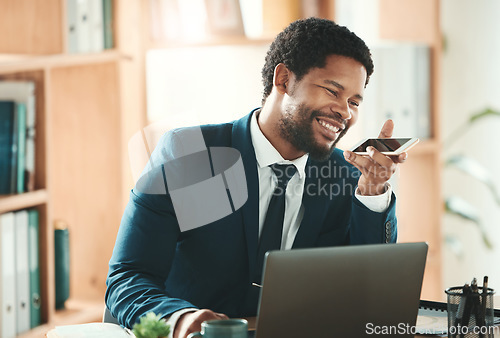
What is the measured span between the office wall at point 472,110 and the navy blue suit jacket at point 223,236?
1736 mm

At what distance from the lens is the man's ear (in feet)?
5.69

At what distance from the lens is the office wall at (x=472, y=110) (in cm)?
326

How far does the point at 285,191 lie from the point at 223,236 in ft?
0.61

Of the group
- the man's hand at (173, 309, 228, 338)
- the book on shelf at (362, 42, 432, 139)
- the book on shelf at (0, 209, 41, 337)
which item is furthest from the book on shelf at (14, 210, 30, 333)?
the book on shelf at (362, 42, 432, 139)

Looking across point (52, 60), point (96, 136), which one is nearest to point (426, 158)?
point (96, 136)

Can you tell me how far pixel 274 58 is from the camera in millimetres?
1813

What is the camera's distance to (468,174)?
10.7 ft

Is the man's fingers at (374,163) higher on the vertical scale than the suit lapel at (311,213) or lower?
higher

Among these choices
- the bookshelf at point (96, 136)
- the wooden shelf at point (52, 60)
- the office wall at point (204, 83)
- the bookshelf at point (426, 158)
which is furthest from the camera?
the bookshelf at point (426, 158)

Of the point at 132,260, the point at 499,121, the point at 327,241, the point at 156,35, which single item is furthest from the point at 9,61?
the point at 499,121

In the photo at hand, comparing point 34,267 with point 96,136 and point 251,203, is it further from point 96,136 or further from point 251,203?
point 251,203

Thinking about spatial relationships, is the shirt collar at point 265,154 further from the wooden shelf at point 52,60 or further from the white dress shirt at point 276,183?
the wooden shelf at point 52,60

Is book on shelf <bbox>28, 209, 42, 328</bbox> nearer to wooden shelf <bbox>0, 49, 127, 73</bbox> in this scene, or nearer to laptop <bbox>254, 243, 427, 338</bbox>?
wooden shelf <bbox>0, 49, 127, 73</bbox>

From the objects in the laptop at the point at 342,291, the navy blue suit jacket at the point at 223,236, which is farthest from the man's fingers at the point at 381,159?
the laptop at the point at 342,291
